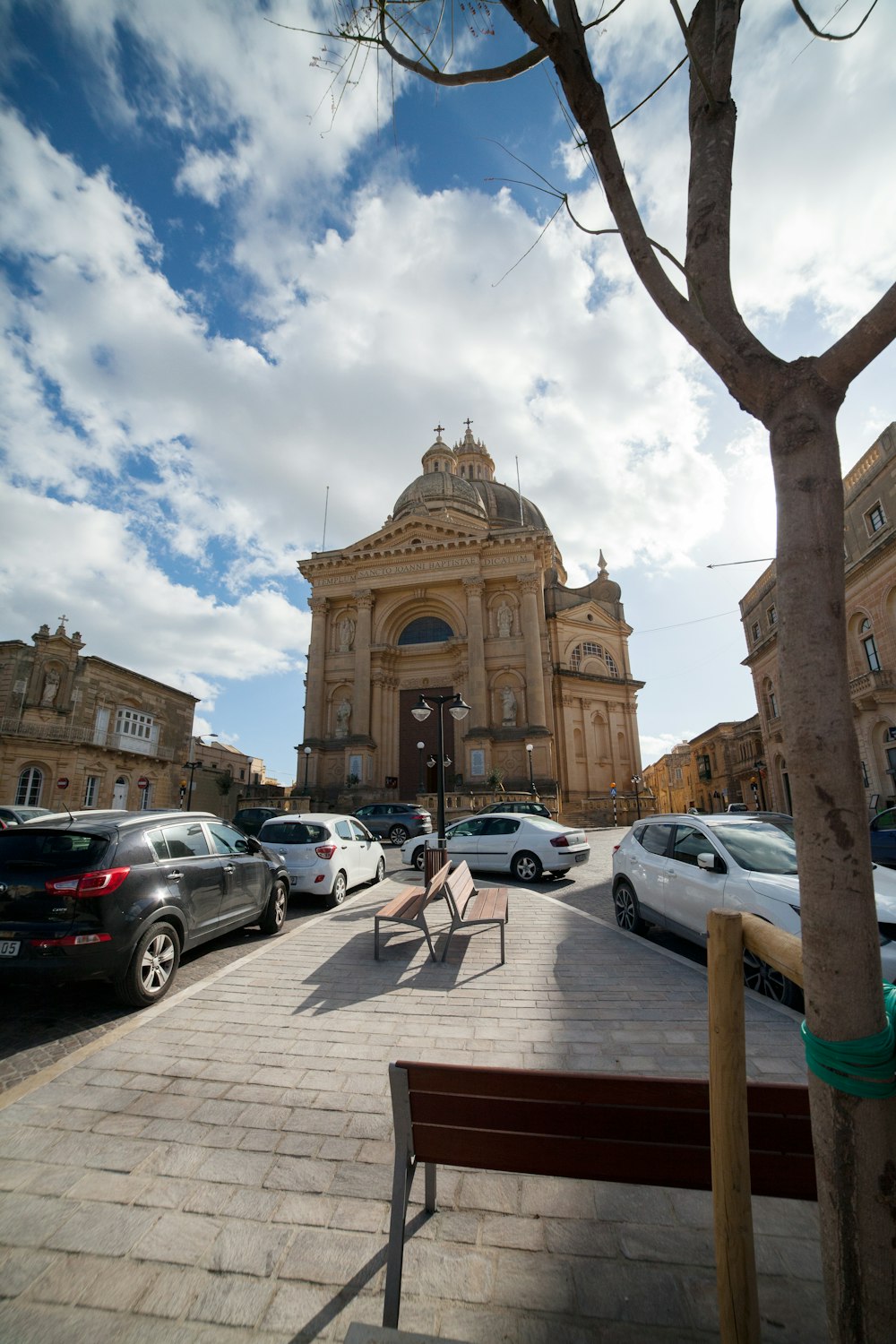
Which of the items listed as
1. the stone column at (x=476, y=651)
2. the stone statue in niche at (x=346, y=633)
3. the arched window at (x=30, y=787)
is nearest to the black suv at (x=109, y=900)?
the stone column at (x=476, y=651)

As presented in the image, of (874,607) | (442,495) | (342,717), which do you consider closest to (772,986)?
(874,607)

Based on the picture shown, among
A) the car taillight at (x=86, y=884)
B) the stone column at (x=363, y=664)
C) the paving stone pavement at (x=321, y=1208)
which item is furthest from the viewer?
the stone column at (x=363, y=664)

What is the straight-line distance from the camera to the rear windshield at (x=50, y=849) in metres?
4.70

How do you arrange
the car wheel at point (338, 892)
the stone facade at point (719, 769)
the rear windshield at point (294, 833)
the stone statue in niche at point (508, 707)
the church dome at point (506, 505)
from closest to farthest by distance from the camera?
the car wheel at point (338, 892) < the rear windshield at point (294, 833) < the stone statue in niche at point (508, 707) < the stone facade at point (719, 769) < the church dome at point (506, 505)

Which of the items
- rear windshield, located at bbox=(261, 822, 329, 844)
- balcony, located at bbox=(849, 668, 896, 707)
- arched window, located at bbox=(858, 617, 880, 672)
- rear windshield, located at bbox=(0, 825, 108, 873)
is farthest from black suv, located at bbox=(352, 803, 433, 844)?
arched window, located at bbox=(858, 617, 880, 672)

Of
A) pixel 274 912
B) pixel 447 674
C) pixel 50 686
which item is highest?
pixel 447 674

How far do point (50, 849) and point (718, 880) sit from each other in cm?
606

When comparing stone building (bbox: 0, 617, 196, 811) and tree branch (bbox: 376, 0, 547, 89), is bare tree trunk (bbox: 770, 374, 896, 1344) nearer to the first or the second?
tree branch (bbox: 376, 0, 547, 89)

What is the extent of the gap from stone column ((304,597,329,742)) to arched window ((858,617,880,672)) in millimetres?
26827

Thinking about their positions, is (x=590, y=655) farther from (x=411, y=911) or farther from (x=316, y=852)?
(x=411, y=911)

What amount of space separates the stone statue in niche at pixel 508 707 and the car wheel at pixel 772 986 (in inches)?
1029

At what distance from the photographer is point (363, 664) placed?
109 ft

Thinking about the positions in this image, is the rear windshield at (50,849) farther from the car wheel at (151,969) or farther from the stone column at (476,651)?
the stone column at (476,651)

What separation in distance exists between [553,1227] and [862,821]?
7.26 feet
